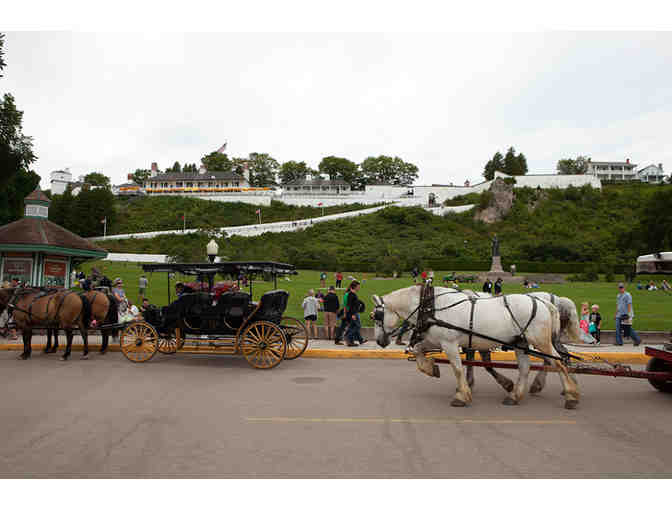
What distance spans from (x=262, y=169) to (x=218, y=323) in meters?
107

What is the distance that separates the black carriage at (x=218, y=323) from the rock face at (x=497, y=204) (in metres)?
66.4

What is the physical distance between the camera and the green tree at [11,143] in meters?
21.5

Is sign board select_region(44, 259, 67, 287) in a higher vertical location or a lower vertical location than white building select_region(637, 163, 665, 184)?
lower

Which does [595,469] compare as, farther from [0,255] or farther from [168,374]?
[0,255]

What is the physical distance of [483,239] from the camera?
208 ft

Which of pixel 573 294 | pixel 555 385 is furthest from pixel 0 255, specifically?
pixel 573 294

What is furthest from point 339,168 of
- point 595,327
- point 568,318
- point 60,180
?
point 568,318

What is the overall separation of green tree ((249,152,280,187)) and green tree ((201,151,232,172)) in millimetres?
5772

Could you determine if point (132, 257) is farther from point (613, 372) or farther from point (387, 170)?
point (387, 170)

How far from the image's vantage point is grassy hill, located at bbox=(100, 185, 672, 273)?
46.2m

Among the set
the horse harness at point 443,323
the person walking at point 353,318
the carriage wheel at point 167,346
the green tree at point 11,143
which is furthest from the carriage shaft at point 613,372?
the green tree at point 11,143

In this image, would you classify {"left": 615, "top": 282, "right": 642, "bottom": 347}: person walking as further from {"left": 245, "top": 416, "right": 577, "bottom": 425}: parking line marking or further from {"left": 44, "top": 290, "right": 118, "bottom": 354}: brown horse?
{"left": 44, "top": 290, "right": 118, "bottom": 354}: brown horse

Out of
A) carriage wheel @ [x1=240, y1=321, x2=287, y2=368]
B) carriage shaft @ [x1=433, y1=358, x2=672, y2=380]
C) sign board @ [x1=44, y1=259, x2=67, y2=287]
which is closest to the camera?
carriage shaft @ [x1=433, y1=358, x2=672, y2=380]

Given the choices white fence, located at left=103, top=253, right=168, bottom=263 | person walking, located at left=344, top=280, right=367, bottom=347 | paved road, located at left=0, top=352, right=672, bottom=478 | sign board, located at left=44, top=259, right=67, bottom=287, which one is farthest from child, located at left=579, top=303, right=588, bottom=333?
white fence, located at left=103, top=253, right=168, bottom=263
